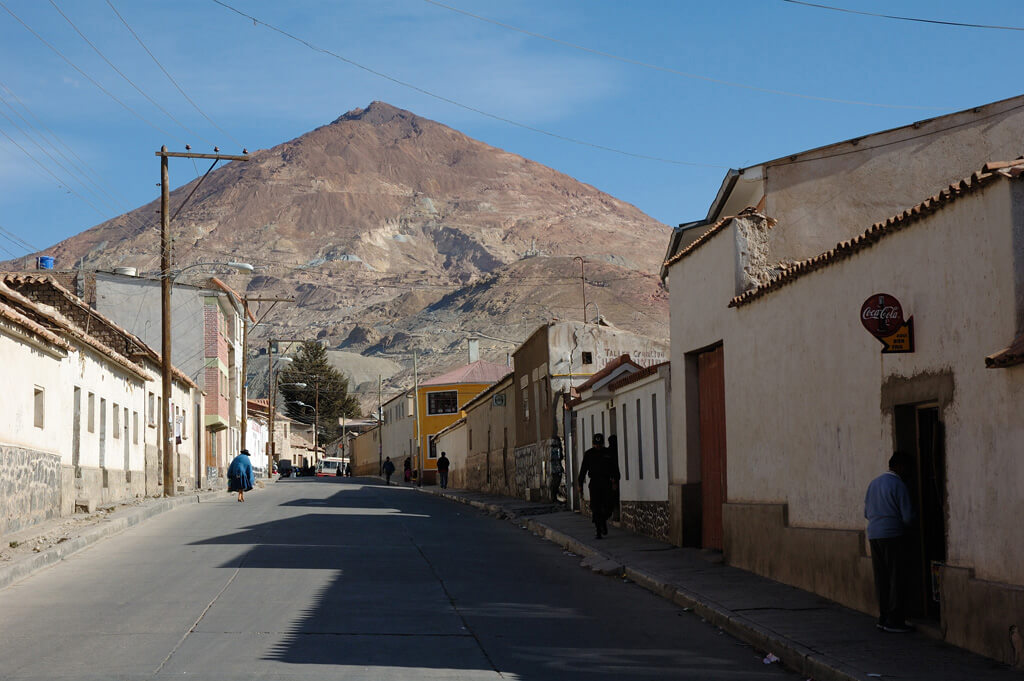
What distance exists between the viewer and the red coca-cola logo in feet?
33.5

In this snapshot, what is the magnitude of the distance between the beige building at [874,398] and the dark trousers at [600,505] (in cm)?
310

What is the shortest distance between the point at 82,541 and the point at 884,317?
44.6 feet

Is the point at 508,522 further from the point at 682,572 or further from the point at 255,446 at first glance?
the point at 255,446

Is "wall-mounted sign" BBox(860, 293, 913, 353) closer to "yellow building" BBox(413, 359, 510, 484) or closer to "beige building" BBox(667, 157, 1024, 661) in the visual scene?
"beige building" BBox(667, 157, 1024, 661)

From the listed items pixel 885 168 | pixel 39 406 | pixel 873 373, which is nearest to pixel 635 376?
pixel 885 168

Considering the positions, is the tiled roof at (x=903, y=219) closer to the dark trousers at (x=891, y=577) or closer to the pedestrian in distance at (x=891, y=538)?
the pedestrian in distance at (x=891, y=538)

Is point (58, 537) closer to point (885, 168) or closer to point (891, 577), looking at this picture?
point (891, 577)

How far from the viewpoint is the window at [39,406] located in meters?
21.6

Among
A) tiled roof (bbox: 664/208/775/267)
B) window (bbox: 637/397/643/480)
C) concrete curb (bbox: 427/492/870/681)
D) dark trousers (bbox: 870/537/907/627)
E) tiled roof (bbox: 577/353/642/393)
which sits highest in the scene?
tiled roof (bbox: 664/208/775/267)

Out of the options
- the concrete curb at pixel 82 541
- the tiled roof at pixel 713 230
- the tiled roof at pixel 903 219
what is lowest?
the concrete curb at pixel 82 541

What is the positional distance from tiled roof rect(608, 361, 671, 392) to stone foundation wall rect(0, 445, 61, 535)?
414 inches

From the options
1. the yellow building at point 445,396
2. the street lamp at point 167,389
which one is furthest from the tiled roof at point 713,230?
the yellow building at point 445,396

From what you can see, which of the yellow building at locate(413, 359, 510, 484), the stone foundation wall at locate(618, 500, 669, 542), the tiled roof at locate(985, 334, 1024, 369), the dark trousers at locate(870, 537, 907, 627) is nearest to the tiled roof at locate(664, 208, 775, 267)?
the stone foundation wall at locate(618, 500, 669, 542)

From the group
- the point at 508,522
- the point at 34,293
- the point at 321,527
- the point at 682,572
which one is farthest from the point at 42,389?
the point at 34,293
